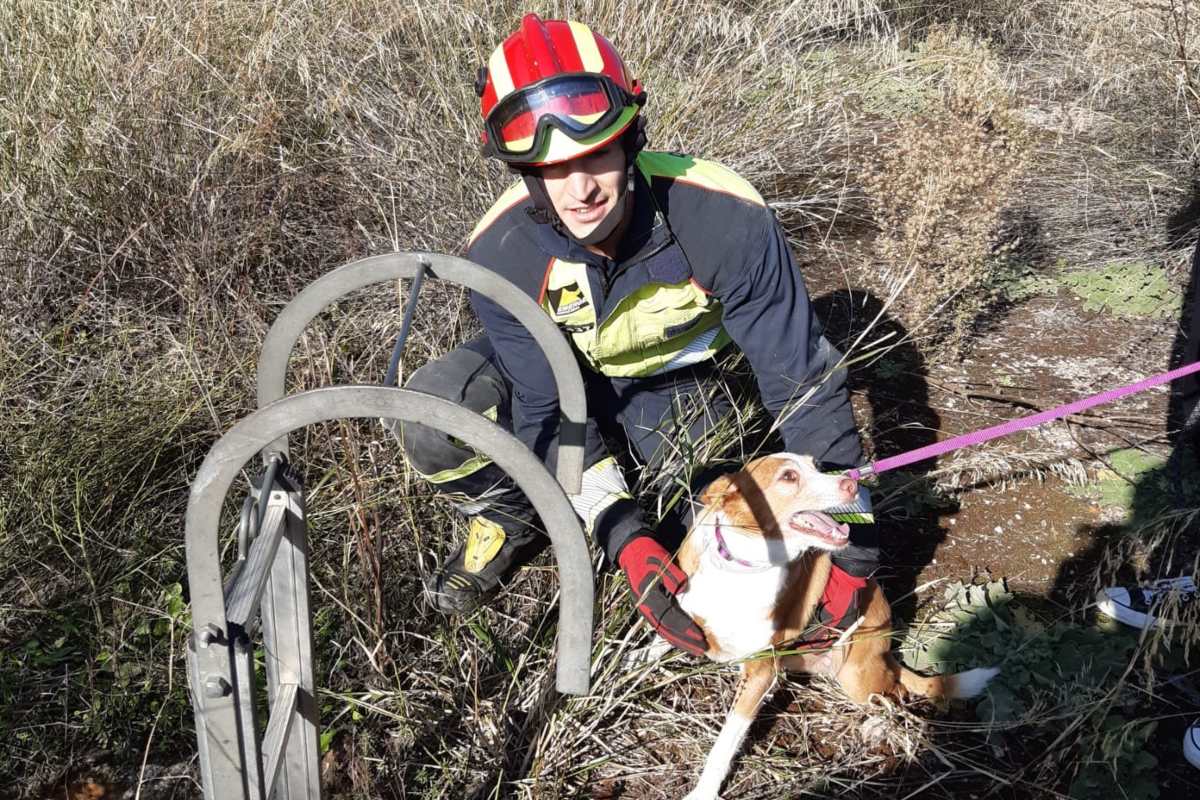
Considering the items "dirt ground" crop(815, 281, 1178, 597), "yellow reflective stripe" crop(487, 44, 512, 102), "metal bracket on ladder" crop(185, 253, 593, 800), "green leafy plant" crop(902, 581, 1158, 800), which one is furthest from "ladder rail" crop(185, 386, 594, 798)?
"dirt ground" crop(815, 281, 1178, 597)

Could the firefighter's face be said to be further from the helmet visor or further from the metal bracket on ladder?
the metal bracket on ladder

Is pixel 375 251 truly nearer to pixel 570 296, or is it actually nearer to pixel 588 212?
pixel 570 296

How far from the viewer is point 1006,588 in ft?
8.82

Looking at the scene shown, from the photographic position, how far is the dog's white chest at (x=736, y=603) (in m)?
2.11

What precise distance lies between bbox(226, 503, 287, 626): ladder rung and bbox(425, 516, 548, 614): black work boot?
1.04m

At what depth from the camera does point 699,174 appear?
2416 mm

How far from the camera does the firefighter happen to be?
2127 mm

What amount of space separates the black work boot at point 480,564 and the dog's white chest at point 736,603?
2.12ft

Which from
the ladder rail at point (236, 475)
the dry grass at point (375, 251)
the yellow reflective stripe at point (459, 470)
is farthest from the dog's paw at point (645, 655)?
the ladder rail at point (236, 475)

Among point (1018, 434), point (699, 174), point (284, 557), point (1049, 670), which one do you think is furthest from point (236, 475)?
point (1018, 434)

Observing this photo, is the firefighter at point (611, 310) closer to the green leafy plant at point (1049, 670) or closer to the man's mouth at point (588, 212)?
the man's mouth at point (588, 212)

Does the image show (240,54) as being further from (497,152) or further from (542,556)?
(542,556)

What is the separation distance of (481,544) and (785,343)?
102 cm

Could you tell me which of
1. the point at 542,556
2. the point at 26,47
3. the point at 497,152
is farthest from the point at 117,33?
the point at 542,556
